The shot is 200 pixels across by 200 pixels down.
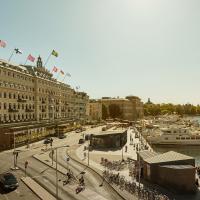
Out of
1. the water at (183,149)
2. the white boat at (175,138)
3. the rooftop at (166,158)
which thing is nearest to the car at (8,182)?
the rooftop at (166,158)

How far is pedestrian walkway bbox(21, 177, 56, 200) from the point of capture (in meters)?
42.4

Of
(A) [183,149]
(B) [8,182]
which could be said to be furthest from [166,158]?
(A) [183,149]

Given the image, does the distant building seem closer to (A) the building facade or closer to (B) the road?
(B) the road

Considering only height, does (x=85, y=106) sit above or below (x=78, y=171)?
above

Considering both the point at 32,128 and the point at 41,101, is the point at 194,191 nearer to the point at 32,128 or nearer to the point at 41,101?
the point at 32,128

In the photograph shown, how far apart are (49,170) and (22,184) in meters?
9.70

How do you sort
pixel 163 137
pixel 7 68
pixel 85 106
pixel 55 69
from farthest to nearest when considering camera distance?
pixel 85 106 → pixel 163 137 → pixel 55 69 → pixel 7 68

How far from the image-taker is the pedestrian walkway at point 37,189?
42.4 meters

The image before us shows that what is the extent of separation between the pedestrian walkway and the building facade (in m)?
32.9

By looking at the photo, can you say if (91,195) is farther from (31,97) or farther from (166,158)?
(31,97)

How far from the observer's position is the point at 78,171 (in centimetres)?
5791

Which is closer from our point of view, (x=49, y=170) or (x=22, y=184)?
(x=22, y=184)

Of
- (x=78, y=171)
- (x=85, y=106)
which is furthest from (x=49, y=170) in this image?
(x=85, y=106)

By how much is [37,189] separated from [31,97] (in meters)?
64.6
